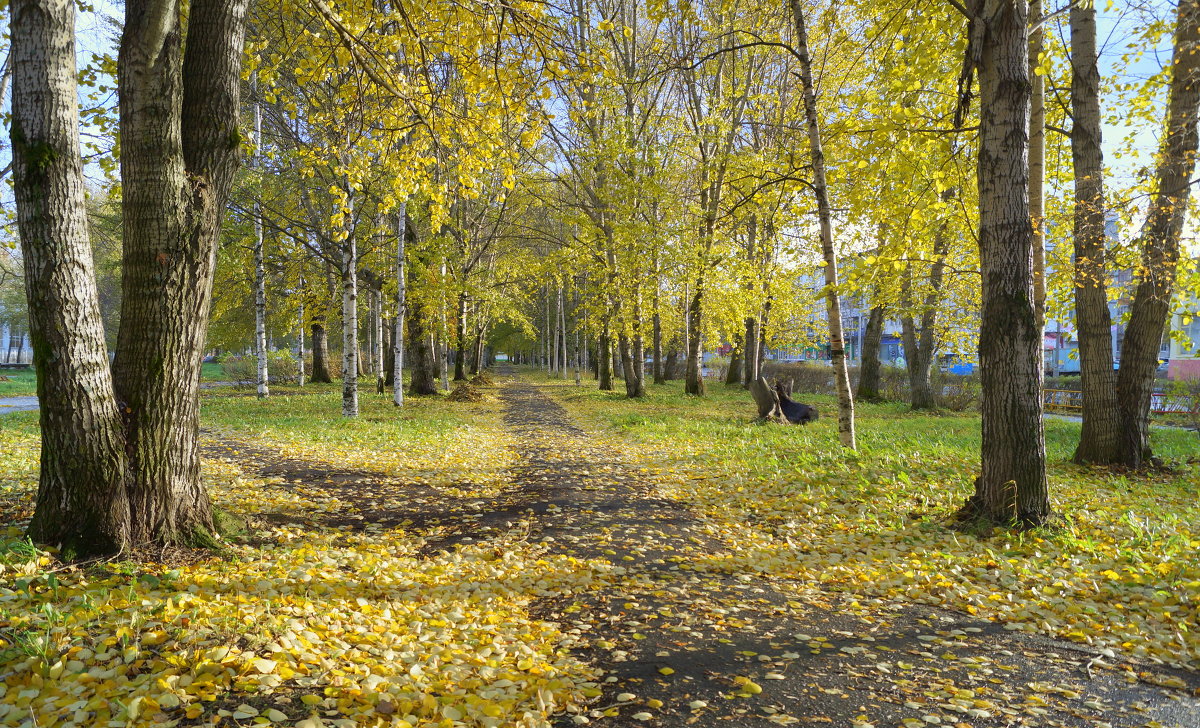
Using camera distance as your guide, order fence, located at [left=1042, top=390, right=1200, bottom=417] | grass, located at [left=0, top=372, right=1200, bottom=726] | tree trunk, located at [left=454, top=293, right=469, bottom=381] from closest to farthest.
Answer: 1. grass, located at [left=0, top=372, right=1200, bottom=726]
2. fence, located at [left=1042, top=390, right=1200, bottom=417]
3. tree trunk, located at [left=454, top=293, right=469, bottom=381]

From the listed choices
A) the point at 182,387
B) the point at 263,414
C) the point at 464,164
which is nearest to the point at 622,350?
the point at 263,414

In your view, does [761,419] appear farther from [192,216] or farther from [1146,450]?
[192,216]

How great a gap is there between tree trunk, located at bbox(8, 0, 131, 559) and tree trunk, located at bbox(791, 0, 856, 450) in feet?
28.5

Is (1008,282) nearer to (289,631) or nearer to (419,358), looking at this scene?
(289,631)

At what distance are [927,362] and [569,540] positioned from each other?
15.9 meters

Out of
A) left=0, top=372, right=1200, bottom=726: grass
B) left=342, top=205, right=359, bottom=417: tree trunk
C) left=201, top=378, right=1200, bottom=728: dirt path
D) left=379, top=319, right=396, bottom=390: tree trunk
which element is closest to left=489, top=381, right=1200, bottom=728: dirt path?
left=201, top=378, right=1200, bottom=728: dirt path

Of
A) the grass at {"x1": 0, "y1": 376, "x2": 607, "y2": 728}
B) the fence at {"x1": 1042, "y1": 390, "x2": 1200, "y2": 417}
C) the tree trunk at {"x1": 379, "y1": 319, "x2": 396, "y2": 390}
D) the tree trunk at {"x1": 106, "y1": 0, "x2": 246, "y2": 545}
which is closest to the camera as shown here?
the grass at {"x1": 0, "y1": 376, "x2": 607, "y2": 728}

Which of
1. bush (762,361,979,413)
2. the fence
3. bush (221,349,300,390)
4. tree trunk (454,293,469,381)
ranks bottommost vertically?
the fence

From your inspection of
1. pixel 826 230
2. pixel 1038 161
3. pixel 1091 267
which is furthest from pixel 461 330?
pixel 1091 267

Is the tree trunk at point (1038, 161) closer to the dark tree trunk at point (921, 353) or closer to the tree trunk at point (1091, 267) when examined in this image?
the tree trunk at point (1091, 267)

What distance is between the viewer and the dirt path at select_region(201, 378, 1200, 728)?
114 inches

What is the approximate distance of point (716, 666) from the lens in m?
3.36

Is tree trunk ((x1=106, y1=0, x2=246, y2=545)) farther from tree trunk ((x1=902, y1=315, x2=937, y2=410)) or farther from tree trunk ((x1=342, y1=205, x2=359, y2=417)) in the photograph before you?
tree trunk ((x1=902, y1=315, x2=937, y2=410))

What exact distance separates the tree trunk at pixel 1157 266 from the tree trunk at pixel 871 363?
12041 millimetres
